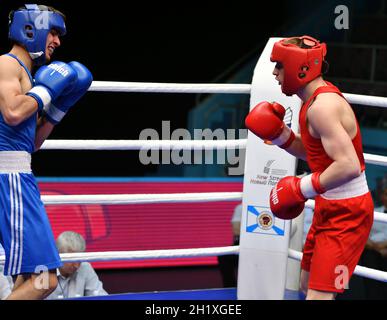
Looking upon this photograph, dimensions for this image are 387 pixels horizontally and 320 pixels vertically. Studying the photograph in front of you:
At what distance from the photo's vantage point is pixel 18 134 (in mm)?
2740

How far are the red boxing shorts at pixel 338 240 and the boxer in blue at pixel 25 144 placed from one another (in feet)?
2.74

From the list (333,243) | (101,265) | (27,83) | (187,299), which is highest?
(27,83)

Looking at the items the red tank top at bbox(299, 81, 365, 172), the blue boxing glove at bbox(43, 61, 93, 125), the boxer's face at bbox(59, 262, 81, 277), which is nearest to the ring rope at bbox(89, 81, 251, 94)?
the blue boxing glove at bbox(43, 61, 93, 125)

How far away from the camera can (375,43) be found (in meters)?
7.82

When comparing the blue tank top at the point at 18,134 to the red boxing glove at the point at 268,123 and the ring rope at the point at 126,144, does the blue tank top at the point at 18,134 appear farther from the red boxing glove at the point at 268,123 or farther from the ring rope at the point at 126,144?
the red boxing glove at the point at 268,123

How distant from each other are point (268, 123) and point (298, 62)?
0.80 ft

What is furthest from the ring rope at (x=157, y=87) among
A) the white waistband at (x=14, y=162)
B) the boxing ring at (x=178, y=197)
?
the white waistband at (x=14, y=162)

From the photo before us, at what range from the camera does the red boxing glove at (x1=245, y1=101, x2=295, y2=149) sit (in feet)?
9.34

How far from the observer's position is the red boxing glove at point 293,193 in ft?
8.70

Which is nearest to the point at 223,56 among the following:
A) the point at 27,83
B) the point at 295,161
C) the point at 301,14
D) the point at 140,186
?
the point at 301,14

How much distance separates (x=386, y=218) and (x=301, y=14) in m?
5.65

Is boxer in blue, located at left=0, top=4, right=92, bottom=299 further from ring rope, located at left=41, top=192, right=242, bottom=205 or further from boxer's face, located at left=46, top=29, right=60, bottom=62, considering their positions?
ring rope, located at left=41, top=192, right=242, bottom=205
